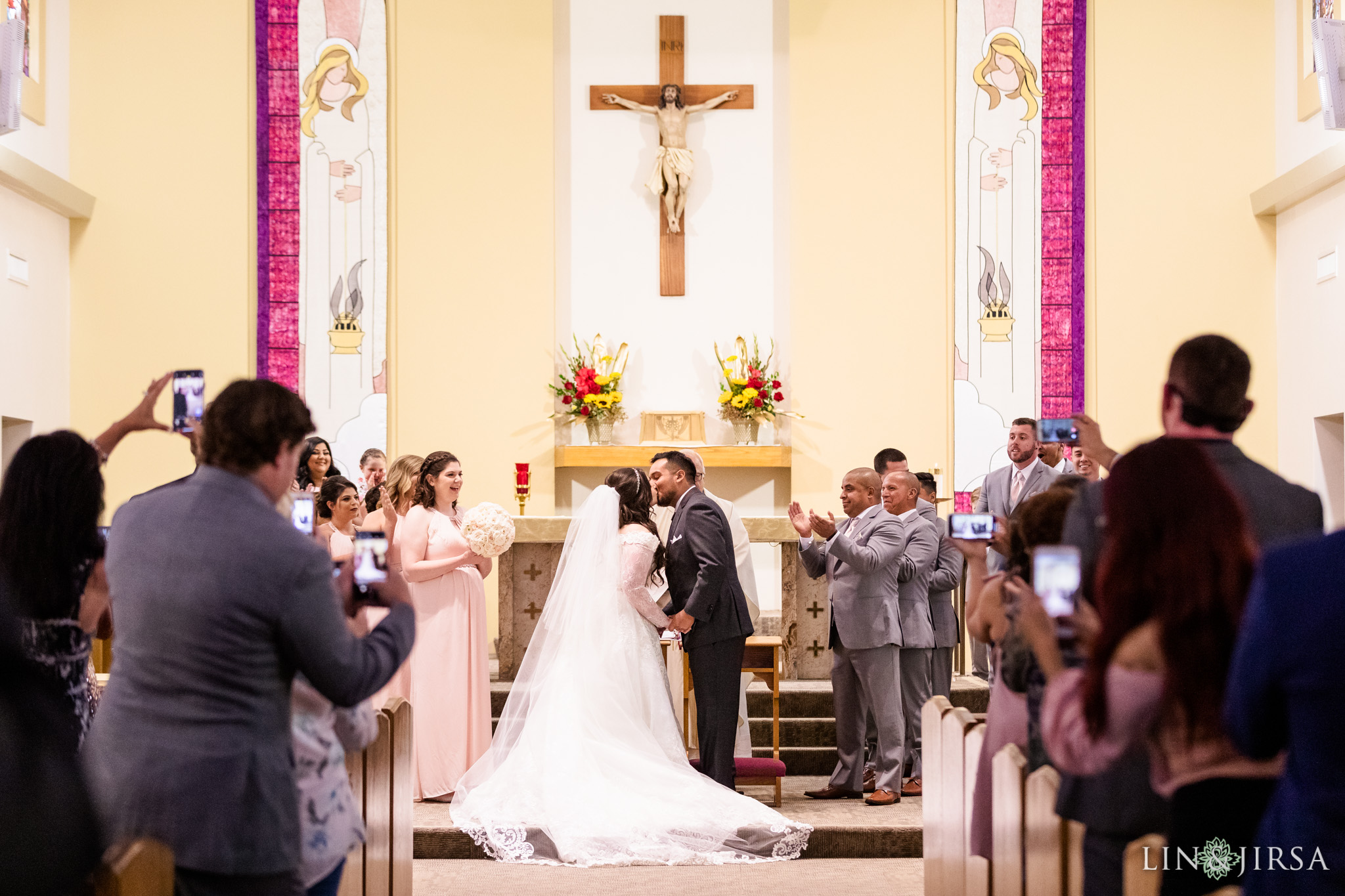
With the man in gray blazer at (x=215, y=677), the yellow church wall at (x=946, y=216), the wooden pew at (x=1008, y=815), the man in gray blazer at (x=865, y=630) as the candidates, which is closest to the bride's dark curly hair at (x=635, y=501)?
the man in gray blazer at (x=865, y=630)

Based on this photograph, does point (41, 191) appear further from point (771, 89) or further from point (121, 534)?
point (121, 534)

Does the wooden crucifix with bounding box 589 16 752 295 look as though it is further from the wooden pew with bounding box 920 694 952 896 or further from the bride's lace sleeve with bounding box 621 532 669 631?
the wooden pew with bounding box 920 694 952 896

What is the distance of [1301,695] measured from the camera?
149 cm

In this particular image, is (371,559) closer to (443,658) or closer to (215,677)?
(215,677)

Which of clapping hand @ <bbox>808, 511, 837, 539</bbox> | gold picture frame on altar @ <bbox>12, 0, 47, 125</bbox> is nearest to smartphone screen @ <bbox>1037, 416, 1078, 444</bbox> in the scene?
clapping hand @ <bbox>808, 511, 837, 539</bbox>

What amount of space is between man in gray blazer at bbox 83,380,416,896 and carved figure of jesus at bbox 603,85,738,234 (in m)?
7.90

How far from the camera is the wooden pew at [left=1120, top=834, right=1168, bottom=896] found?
204 cm

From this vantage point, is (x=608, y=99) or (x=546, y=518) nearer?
(x=546, y=518)

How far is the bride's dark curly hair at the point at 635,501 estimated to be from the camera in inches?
224

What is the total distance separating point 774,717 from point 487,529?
1723mm

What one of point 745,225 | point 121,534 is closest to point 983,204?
point 745,225

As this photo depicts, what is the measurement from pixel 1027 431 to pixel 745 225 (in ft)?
11.5

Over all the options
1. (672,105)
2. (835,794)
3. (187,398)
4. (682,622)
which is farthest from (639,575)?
(672,105)

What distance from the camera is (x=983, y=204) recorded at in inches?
384
